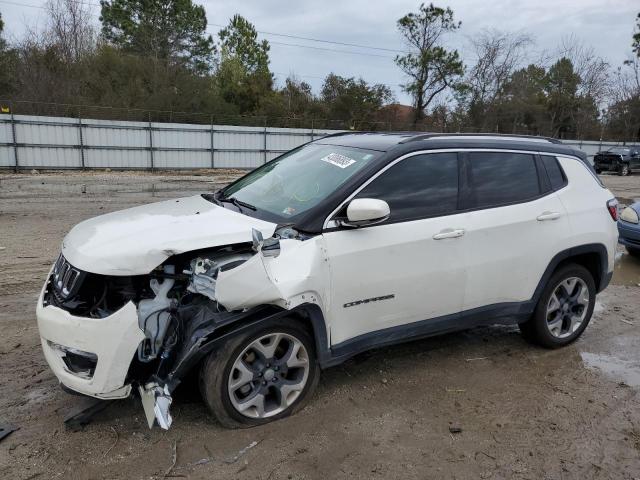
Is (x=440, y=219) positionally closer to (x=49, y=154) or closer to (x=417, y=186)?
(x=417, y=186)

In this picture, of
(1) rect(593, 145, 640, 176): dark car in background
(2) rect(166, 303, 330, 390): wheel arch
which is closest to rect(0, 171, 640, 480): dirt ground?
(2) rect(166, 303, 330, 390): wheel arch

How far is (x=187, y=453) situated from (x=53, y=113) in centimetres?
2314

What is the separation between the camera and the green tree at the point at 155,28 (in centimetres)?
3753

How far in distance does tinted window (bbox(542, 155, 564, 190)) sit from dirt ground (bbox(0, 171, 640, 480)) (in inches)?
58.0

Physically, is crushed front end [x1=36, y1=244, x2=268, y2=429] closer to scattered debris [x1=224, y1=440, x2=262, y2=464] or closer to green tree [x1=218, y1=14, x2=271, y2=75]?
scattered debris [x1=224, y1=440, x2=262, y2=464]

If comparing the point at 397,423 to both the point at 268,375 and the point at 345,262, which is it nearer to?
the point at 268,375

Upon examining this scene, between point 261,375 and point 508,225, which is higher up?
point 508,225

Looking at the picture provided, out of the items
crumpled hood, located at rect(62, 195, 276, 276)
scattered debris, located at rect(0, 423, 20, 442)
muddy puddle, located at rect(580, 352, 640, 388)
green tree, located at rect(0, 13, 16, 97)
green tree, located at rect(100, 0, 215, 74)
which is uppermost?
green tree, located at rect(100, 0, 215, 74)

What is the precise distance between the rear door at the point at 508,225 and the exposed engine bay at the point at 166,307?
5.31 feet

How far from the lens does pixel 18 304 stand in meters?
5.04

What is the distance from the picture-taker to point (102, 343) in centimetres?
274

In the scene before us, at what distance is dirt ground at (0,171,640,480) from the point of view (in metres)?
2.84

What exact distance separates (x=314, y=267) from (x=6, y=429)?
2090 millimetres

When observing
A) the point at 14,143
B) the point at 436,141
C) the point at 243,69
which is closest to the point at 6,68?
the point at 14,143
